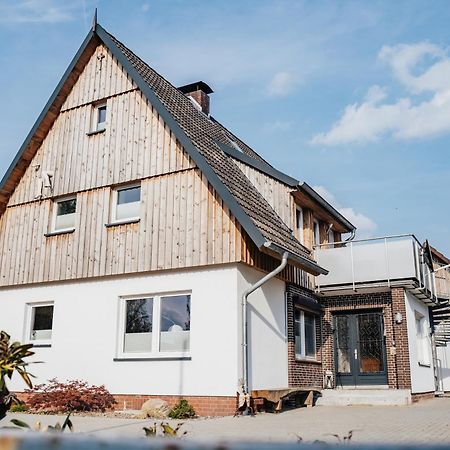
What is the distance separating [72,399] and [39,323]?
336 centimetres

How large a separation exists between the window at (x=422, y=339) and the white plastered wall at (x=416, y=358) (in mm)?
91

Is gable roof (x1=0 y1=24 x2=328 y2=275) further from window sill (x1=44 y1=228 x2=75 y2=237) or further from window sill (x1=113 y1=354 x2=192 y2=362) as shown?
window sill (x1=113 y1=354 x2=192 y2=362)

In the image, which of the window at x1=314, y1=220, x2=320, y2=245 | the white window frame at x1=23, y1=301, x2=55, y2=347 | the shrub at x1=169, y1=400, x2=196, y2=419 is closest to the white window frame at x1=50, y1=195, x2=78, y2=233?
the white window frame at x1=23, y1=301, x2=55, y2=347

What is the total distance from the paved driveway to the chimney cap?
13512 mm

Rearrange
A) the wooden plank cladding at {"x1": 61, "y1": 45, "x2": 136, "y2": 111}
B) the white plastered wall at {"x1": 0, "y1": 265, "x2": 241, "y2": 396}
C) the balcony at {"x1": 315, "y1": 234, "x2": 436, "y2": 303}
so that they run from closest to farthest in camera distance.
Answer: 1. the white plastered wall at {"x1": 0, "y1": 265, "x2": 241, "y2": 396}
2. the wooden plank cladding at {"x1": 61, "y1": 45, "x2": 136, "y2": 111}
3. the balcony at {"x1": 315, "y1": 234, "x2": 436, "y2": 303}

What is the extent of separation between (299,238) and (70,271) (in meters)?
6.80

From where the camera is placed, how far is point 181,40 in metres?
9.48

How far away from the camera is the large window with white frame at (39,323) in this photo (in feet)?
47.8

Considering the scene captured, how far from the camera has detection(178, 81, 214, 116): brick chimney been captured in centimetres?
2145

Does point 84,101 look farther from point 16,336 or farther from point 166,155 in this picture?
point 16,336

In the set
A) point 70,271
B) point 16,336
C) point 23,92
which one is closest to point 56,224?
point 70,271

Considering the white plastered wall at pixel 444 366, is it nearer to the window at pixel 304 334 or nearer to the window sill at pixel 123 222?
the window at pixel 304 334

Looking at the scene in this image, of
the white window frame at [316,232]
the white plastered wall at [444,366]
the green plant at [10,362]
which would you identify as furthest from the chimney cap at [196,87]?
the green plant at [10,362]

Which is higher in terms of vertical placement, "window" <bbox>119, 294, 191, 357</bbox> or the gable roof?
the gable roof
